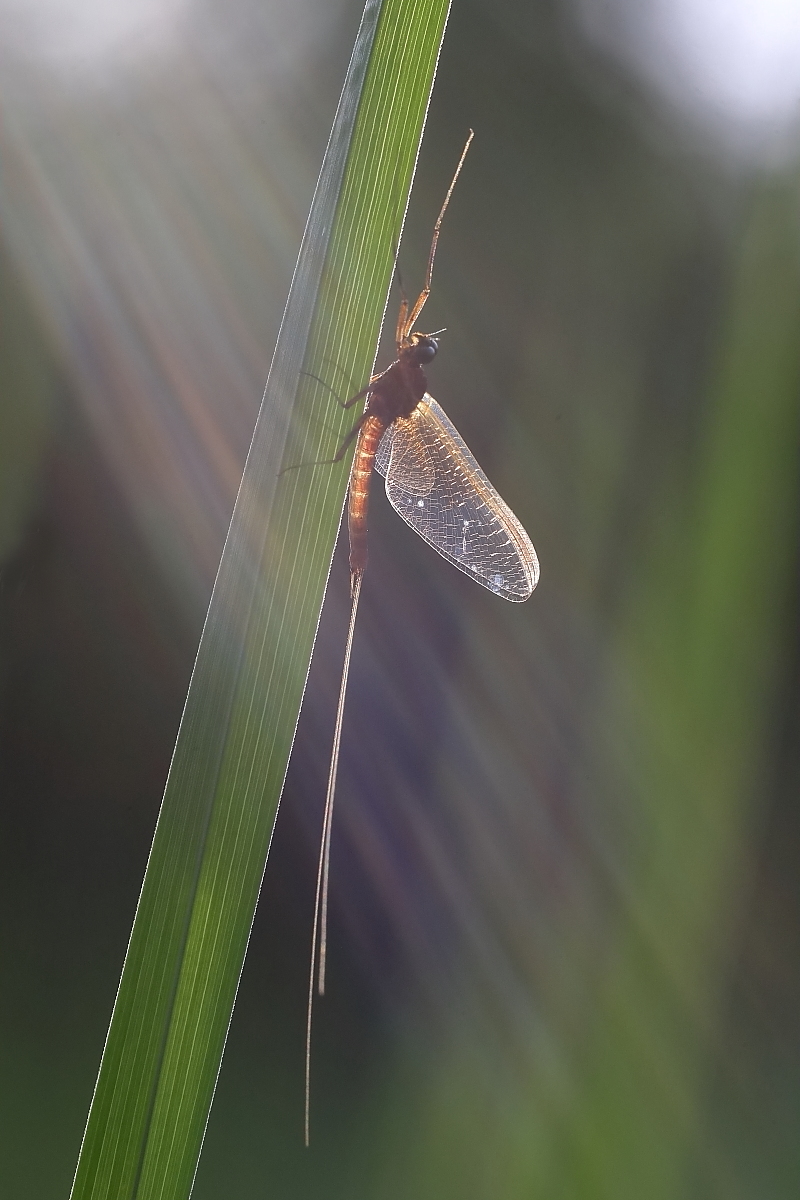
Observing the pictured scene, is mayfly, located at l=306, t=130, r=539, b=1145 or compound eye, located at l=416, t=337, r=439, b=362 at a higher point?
compound eye, located at l=416, t=337, r=439, b=362

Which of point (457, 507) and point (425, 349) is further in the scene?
point (457, 507)

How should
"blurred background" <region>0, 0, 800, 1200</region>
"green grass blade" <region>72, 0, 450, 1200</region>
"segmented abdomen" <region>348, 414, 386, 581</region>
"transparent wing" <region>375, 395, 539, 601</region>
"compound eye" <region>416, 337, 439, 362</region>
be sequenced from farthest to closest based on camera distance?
"blurred background" <region>0, 0, 800, 1200</region> < "transparent wing" <region>375, 395, 539, 601</region> < "compound eye" <region>416, 337, 439, 362</region> < "segmented abdomen" <region>348, 414, 386, 581</region> < "green grass blade" <region>72, 0, 450, 1200</region>

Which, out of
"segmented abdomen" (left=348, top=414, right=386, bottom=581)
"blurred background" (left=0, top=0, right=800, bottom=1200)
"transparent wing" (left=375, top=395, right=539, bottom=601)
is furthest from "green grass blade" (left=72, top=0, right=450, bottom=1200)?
"blurred background" (left=0, top=0, right=800, bottom=1200)

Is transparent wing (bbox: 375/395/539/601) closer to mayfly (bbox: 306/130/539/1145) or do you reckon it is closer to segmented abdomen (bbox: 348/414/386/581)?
mayfly (bbox: 306/130/539/1145)

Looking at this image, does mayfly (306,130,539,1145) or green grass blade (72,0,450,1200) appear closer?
green grass blade (72,0,450,1200)

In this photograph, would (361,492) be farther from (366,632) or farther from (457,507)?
(366,632)

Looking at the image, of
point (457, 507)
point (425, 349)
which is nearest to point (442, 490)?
point (457, 507)
